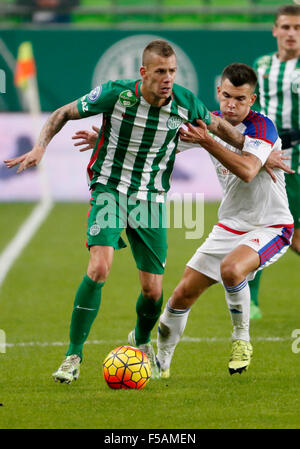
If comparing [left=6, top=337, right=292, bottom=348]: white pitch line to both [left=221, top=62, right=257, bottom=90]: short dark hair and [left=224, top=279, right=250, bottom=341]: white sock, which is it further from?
[left=221, top=62, right=257, bottom=90]: short dark hair

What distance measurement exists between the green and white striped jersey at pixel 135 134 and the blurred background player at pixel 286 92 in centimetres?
216

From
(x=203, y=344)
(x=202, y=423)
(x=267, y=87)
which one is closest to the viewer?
(x=202, y=423)

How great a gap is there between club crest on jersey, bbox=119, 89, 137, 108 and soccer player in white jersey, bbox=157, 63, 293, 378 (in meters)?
0.39

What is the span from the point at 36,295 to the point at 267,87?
122 inches

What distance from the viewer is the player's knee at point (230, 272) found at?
570 cm

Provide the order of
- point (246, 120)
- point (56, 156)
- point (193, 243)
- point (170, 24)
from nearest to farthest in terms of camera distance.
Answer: point (246, 120) → point (193, 243) → point (56, 156) → point (170, 24)

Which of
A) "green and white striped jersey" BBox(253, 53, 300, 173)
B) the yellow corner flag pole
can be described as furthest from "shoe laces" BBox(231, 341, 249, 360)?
the yellow corner flag pole

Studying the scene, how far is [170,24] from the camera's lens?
19531 mm

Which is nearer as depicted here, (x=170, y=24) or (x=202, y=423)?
(x=202, y=423)

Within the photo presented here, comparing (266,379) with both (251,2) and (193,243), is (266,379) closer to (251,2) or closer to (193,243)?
(193,243)

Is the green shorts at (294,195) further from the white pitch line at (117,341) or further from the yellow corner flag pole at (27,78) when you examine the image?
the yellow corner flag pole at (27,78)

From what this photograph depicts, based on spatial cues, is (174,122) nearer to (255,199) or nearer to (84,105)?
(84,105)
